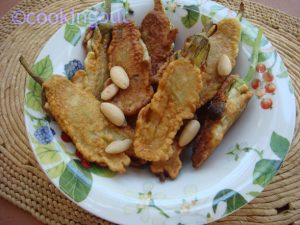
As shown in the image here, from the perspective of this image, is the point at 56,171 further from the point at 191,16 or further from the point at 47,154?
the point at 191,16

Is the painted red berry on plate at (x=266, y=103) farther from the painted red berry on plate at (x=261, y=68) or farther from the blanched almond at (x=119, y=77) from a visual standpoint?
the blanched almond at (x=119, y=77)

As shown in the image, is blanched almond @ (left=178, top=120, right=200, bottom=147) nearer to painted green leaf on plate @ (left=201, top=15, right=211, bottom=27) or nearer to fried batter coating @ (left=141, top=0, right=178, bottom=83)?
fried batter coating @ (left=141, top=0, right=178, bottom=83)

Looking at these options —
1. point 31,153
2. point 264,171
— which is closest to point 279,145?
point 264,171

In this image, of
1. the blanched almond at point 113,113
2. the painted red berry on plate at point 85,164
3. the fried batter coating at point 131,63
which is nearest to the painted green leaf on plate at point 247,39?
the fried batter coating at point 131,63

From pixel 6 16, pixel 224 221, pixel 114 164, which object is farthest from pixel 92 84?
pixel 6 16

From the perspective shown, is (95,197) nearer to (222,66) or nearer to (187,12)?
(222,66)

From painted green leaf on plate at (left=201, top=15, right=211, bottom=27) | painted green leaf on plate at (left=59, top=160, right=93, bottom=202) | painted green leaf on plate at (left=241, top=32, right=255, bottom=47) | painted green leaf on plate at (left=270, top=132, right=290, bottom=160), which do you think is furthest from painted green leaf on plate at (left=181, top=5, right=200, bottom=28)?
painted green leaf on plate at (left=59, top=160, right=93, bottom=202)
